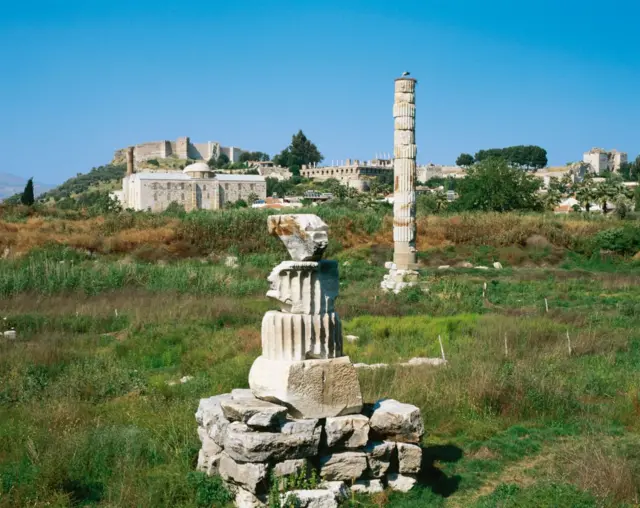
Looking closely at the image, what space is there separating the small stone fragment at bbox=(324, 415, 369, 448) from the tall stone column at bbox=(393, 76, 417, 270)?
609 inches

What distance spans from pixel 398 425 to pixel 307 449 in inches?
34.4

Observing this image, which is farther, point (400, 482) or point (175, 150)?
point (175, 150)

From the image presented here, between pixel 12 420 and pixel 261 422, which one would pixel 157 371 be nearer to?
pixel 12 420

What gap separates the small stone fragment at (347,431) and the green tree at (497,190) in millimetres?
39076

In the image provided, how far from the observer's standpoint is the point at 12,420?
7039 millimetres

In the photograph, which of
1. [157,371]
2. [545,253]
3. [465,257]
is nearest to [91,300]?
[157,371]

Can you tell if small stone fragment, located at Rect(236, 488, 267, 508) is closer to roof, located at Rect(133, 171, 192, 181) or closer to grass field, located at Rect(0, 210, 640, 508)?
grass field, located at Rect(0, 210, 640, 508)

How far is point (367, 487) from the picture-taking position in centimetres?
557

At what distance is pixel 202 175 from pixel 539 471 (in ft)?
278

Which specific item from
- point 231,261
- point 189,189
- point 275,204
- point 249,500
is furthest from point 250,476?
point 189,189

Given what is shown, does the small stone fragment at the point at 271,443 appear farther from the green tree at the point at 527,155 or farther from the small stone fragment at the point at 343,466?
the green tree at the point at 527,155

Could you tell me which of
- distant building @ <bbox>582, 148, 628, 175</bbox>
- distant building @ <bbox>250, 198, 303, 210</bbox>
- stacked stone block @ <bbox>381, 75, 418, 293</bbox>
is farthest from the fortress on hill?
stacked stone block @ <bbox>381, 75, 418, 293</bbox>

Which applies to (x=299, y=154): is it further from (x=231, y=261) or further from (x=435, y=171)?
(x=231, y=261)

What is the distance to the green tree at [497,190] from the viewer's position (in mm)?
43750
